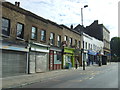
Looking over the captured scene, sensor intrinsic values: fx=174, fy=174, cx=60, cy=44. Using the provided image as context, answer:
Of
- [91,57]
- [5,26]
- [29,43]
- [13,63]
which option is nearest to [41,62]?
[29,43]

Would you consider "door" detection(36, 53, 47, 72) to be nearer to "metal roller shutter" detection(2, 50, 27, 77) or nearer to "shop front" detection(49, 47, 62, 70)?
"shop front" detection(49, 47, 62, 70)

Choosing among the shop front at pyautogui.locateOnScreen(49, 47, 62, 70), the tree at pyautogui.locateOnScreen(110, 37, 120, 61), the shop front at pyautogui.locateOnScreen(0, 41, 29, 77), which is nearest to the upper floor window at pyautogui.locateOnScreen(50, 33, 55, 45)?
the shop front at pyautogui.locateOnScreen(49, 47, 62, 70)

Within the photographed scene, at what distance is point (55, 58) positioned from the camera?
2623cm

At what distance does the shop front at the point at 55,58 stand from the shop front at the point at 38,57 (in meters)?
1.28

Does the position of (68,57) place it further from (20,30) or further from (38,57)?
(20,30)

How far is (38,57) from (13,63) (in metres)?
4.80

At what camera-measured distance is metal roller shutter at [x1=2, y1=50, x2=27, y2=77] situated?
16484 millimetres

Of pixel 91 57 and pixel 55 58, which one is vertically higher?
pixel 55 58

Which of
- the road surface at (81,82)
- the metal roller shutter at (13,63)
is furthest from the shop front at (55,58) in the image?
the road surface at (81,82)

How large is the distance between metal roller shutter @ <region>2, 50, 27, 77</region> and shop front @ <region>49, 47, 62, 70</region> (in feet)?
20.2

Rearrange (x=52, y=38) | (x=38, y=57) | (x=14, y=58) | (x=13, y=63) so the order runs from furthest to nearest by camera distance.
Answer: (x=52, y=38), (x=38, y=57), (x=14, y=58), (x=13, y=63)

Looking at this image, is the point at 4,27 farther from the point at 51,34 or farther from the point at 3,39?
the point at 51,34

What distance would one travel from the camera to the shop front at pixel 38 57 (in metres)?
20.5

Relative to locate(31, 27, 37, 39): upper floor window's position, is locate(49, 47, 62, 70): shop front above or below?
below
